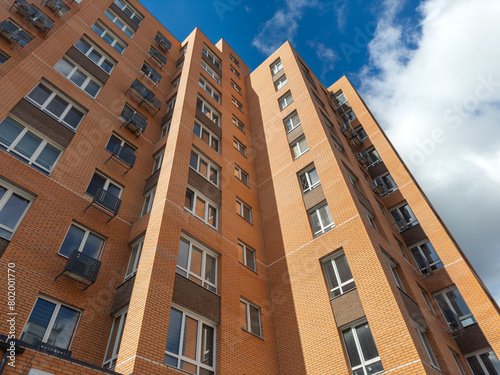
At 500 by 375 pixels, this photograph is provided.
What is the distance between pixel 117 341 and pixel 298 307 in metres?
7.44

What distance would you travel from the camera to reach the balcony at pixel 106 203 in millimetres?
13227

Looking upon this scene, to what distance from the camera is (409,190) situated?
24484 millimetres

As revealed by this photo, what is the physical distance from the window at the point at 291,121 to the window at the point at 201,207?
9.23 metres

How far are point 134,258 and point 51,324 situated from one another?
3.98m

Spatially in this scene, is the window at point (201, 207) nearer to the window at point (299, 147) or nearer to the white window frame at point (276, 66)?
the window at point (299, 147)

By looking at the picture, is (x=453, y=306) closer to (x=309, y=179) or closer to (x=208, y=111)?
(x=309, y=179)

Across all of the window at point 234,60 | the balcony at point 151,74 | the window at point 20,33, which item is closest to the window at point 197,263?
the window at point 20,33

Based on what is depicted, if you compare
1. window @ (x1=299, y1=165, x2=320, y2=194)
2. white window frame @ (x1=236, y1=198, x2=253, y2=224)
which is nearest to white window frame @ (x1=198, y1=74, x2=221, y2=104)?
white window frame @ (x1=236, y1=198, x2=253, y2=224)

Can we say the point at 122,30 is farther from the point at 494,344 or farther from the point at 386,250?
the point at 494,344

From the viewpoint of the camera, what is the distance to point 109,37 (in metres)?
22.5

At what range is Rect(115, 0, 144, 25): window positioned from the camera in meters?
26.0

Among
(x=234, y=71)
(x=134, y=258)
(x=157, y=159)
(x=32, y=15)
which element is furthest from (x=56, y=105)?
(x=234, y=71)

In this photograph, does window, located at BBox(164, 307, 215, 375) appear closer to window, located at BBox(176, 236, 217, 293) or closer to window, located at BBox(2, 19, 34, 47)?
window, located at BBox(176, 236, 217, 293)

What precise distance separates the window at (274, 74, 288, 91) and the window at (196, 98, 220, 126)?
6763 millimetres
